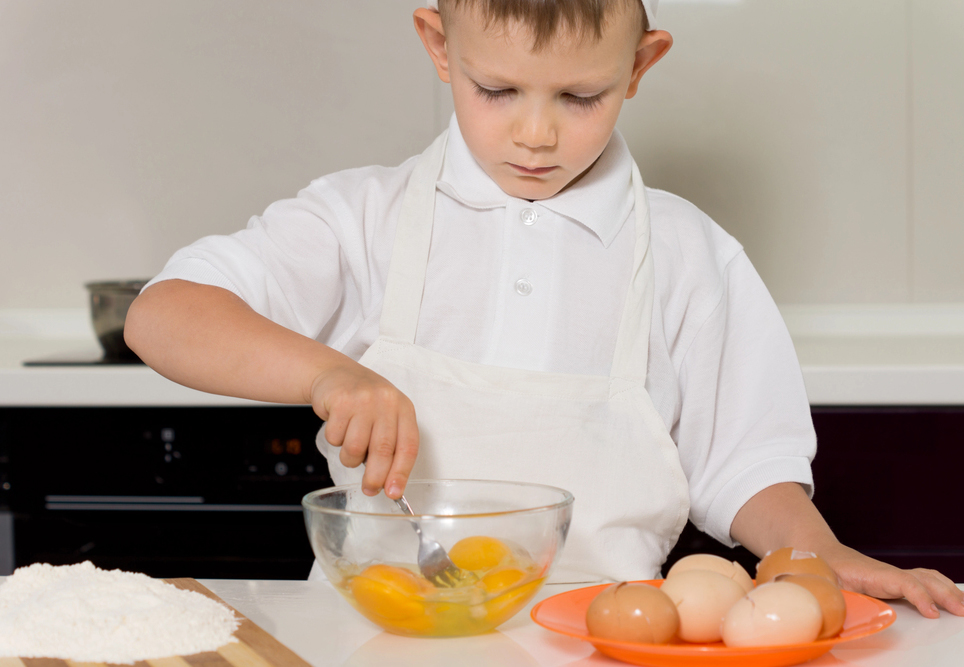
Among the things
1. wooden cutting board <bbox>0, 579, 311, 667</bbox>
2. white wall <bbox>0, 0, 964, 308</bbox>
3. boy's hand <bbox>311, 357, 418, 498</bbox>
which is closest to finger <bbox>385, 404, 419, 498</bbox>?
boy's hand <bbox>311, 357, 418, 498</bbox>

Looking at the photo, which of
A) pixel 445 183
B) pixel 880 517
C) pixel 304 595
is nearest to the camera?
pixel 304 595

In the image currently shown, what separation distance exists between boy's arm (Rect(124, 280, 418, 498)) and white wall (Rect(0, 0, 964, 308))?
1097 mm

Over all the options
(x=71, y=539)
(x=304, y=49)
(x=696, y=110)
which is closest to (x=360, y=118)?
(x=304, y=49)

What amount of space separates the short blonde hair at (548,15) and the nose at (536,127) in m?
0.05

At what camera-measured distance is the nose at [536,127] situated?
77cm

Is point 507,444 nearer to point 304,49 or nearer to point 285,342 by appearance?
point 285,342

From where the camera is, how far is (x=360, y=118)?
1807mm

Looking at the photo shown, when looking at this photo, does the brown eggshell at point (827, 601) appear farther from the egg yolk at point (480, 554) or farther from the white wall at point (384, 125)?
the white wall at point (384, 125)

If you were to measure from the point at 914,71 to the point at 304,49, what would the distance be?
3.93 feet

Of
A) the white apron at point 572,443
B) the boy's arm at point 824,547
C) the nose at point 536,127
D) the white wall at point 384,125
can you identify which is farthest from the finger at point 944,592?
the white wall at point 384,125

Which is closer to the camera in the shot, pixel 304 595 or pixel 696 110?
pixel 304 595

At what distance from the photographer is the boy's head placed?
2.42 ft

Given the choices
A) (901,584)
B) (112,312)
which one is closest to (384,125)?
Result: (112,312)

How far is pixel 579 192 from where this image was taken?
911 millimetres
